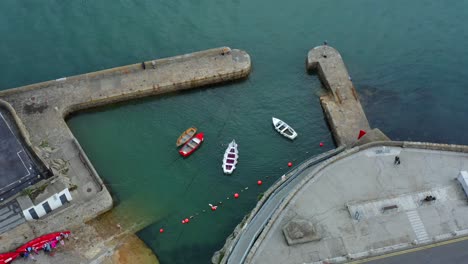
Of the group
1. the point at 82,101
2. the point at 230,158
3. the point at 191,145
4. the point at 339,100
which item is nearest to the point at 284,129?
the point at 230,158

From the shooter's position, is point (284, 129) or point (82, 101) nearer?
point (284, 129)

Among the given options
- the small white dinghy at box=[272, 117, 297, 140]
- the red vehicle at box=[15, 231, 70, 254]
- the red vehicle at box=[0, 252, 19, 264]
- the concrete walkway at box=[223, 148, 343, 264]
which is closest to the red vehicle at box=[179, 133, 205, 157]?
the small white dinghy at box=[272, 117, 297, 140]

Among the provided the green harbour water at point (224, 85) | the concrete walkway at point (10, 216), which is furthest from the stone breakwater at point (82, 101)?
the green harbour water at point (224, 85)

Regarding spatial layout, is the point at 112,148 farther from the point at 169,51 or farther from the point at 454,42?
the point at 454,42

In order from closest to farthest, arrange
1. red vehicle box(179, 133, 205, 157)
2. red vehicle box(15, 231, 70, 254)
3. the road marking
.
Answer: the road marking, red vehicle box(15, 231, 70, 254), red vehicle box(179, 133, 205, 157)

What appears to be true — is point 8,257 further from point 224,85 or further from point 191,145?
point 224,85

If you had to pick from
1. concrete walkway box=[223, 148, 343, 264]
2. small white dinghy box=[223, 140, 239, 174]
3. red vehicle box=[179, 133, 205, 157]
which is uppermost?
red vehicle box=[179, 133, 205, 157]

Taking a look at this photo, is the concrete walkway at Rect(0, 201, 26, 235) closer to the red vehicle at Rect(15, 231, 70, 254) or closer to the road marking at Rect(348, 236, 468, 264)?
the red vehicle at Rect(15, 231, 70, 254)
